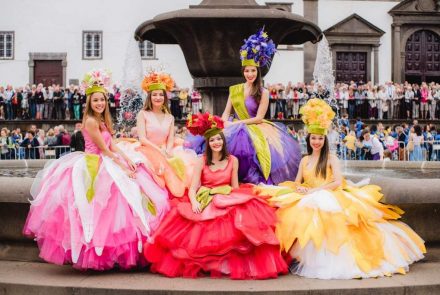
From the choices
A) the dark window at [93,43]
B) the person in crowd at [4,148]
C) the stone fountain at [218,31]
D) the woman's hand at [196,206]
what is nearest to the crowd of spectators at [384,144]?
the person in crowd at [4,148]

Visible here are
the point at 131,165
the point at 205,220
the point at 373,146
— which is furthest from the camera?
the point at 373,146

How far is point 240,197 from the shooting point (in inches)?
230

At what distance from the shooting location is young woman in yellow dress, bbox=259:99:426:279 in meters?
5.59

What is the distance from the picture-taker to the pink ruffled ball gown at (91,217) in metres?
5.55

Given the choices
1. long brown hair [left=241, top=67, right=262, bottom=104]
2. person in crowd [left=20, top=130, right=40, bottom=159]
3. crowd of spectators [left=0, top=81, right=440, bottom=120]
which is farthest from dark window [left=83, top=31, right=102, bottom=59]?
long brown hair [left=241, top=67, right=262, bottom=104]

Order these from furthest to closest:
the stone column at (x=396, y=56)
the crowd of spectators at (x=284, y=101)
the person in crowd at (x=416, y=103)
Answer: the stone column at (x=396, y=56)
the person in crowd at (x=416, y=103)
the crowd of spectators at (x=284, y=101)

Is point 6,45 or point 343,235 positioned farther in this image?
point 6,45

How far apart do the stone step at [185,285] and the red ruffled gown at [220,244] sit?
129 millimetres

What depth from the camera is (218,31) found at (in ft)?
28.1

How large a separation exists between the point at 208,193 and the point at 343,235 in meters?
1.24

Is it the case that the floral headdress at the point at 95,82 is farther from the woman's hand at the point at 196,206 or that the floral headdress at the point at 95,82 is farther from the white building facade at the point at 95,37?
the white building facade at the point at 95,37

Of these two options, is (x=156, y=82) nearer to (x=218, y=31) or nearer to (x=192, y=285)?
(x=218, y=31)

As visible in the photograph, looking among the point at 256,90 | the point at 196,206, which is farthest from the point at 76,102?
the point at 196,206

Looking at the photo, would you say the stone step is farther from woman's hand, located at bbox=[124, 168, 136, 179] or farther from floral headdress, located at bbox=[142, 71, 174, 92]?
floral headdress, located at bbox=[142, 71, 174, 92]
